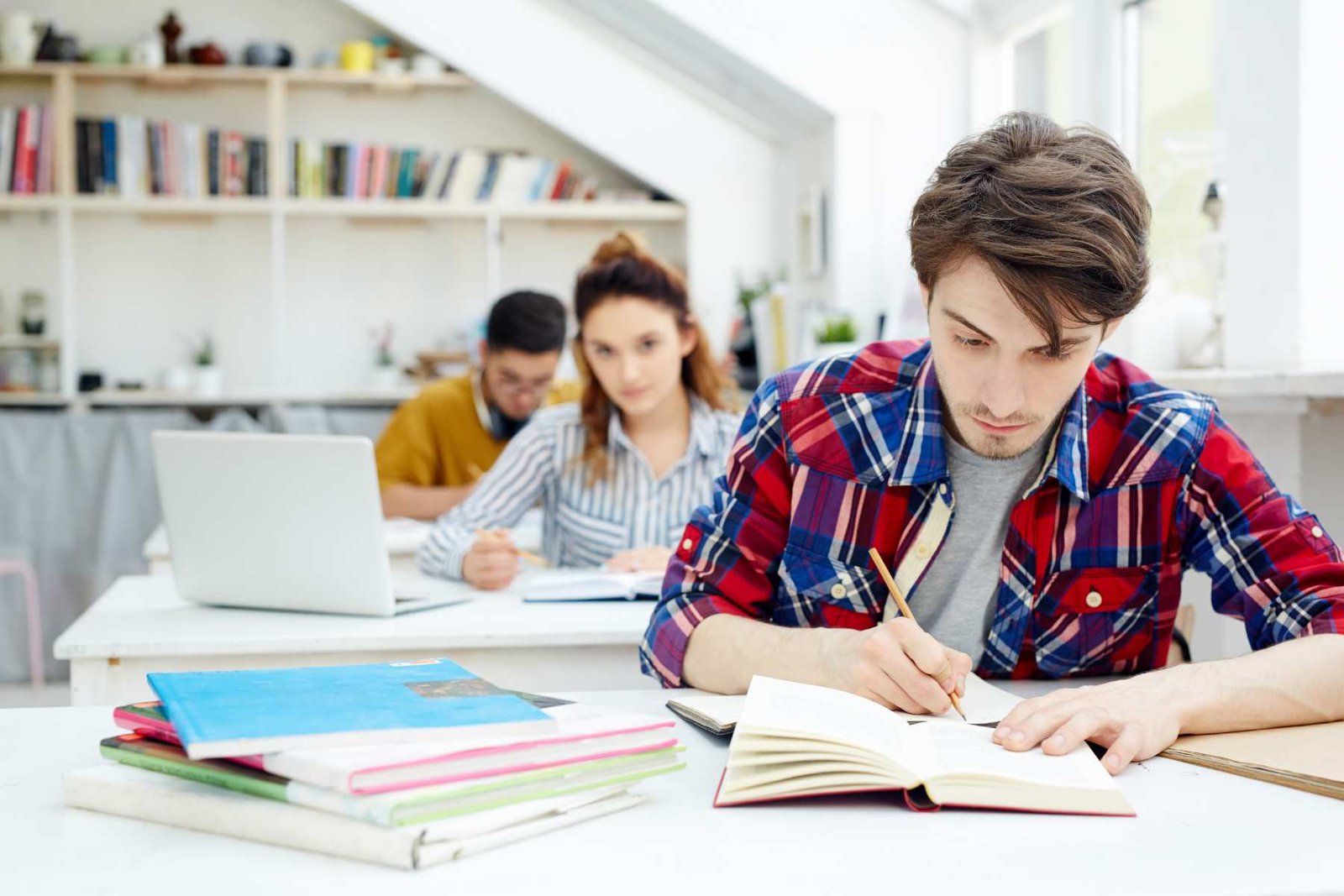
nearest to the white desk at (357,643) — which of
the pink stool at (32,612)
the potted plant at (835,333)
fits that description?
the potted plant at (835,333)

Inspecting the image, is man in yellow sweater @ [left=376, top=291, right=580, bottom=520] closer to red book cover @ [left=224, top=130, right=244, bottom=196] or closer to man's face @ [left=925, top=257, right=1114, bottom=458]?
red book cover @ [left=224, top=130, right=244, bottom=196]

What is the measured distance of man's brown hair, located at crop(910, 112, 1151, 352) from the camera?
1.18 metres

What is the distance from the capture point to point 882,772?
3.01 ft

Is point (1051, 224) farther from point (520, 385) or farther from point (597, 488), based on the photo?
point (520, 385)

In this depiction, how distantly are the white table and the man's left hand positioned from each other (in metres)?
0.05

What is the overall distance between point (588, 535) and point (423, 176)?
10.3ft

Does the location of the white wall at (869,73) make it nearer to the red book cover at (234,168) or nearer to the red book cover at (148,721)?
the red book cover at (234,168)

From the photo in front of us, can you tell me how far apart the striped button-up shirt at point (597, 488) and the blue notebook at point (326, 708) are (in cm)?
148

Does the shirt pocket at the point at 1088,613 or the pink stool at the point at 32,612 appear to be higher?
the shirt pocket at the point at 1088,613

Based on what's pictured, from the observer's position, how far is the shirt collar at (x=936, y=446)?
4.54 feet

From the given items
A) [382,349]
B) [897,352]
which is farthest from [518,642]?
[382,349]

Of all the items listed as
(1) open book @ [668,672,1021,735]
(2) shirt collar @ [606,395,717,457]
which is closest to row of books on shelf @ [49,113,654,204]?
(2) shirt collar @ [606,395,717,457]

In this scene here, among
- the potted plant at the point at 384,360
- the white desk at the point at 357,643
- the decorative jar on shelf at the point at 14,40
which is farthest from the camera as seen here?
the potted plant at the point at 384,360

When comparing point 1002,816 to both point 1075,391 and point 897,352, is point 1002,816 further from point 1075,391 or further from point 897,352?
point 897,352
